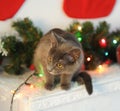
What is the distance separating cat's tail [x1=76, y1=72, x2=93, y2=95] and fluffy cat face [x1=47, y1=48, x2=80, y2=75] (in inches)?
6.7

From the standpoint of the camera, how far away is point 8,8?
5.37ft

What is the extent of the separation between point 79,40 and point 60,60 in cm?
40

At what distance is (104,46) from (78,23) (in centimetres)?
18

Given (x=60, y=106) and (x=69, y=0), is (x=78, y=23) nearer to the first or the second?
(x=69, y=0)

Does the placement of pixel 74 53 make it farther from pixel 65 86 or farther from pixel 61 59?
pixel 65 86

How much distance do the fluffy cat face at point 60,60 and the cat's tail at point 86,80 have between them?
0.56 ft

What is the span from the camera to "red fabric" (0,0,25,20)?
1626 millimetres

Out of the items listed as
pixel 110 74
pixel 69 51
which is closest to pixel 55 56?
pixel 69 51

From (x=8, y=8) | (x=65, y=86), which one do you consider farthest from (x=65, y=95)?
(x=8, y=8)

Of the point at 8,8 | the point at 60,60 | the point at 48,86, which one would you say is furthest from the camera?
the point at 8,8

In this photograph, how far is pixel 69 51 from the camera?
1.37 meters

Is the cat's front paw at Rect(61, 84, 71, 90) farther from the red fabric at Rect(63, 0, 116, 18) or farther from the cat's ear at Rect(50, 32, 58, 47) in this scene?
the red fabric at Rect(63, 0, 116, 18)

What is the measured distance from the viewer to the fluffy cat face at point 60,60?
136 cm

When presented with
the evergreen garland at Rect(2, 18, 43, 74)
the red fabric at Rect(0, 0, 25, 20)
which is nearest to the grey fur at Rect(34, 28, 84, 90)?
the evergreen garland at Rect(2, 18, 43, 74)
